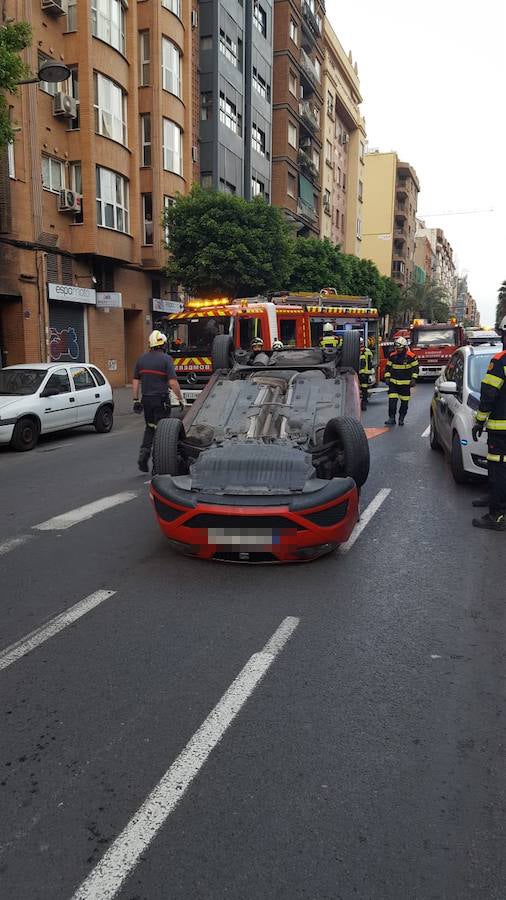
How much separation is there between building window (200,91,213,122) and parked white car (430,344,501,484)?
88.4 ft

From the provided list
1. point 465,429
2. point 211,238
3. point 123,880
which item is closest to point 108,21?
point 211,238

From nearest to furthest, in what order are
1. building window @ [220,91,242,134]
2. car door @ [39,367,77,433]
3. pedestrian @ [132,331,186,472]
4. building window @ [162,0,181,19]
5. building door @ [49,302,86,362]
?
1. pedestrian @ [132,331,186,472]
2. car door @ [39,367,77,433]
3. building door @ [49,302,86,362]
4. building window @ [162,0,181,19]
5. building window @ [220,91,242,134]

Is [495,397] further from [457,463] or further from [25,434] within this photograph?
[25,434]

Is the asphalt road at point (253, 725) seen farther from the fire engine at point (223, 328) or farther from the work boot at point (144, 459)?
the fire engine at point (223, 328)

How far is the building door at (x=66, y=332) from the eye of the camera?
2173 cm


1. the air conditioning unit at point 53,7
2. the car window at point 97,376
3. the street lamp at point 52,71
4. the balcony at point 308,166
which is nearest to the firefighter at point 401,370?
the car window at point 97,376

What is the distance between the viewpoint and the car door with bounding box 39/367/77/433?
1222 cm

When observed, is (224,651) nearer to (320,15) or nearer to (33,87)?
(33,87)

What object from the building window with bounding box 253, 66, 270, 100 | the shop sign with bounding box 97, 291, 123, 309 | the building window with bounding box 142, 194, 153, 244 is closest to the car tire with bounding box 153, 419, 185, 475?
the shop sign with bounding box 97, 291, 123, 309

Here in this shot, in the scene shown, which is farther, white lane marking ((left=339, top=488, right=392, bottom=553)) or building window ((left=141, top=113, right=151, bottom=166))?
building window ((left=141, top=113, right=151, bottom=166))

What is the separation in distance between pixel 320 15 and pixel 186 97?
1056 inches

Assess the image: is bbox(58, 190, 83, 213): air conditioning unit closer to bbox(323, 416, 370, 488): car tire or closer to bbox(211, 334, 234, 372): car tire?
bbox(211, 334, 234, 372): car tire

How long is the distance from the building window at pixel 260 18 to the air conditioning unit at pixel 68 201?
21449mm

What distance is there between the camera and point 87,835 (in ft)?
7.88
